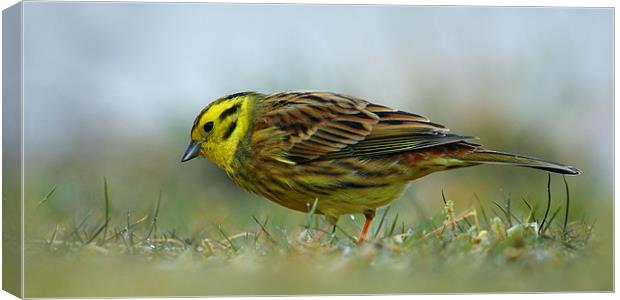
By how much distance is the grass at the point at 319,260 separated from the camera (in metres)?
7.12

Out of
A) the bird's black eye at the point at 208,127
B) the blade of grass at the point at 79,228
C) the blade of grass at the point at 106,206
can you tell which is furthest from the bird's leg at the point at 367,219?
the blade of grass at the point at 79,228

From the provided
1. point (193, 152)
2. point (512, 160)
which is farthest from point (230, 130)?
point (512, 160)

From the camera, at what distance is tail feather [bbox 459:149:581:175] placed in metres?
7.45

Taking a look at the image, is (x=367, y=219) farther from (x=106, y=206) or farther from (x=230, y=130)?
(x=106, y=206)

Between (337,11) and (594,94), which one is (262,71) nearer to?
(337,11)

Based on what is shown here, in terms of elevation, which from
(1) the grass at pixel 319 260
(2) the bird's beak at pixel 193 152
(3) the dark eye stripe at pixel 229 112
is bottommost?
(1) the grass at pixel 319 260

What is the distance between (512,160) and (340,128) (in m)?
0.95

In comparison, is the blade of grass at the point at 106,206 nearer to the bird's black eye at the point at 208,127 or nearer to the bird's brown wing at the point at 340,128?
the bird's black eye at the point at 208,127

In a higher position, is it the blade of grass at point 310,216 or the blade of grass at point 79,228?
the blade of grass at point 310,216

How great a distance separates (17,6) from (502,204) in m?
2.92

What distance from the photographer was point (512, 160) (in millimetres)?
7441

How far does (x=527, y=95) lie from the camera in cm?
798

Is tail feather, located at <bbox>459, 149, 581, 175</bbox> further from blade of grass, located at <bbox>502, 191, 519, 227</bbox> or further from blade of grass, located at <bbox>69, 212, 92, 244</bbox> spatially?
blade of grass, located at <bbox>69, 212, 92, 244</bbox>

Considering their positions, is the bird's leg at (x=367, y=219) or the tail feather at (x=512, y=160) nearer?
the tail feather at (x=512, y=160)
